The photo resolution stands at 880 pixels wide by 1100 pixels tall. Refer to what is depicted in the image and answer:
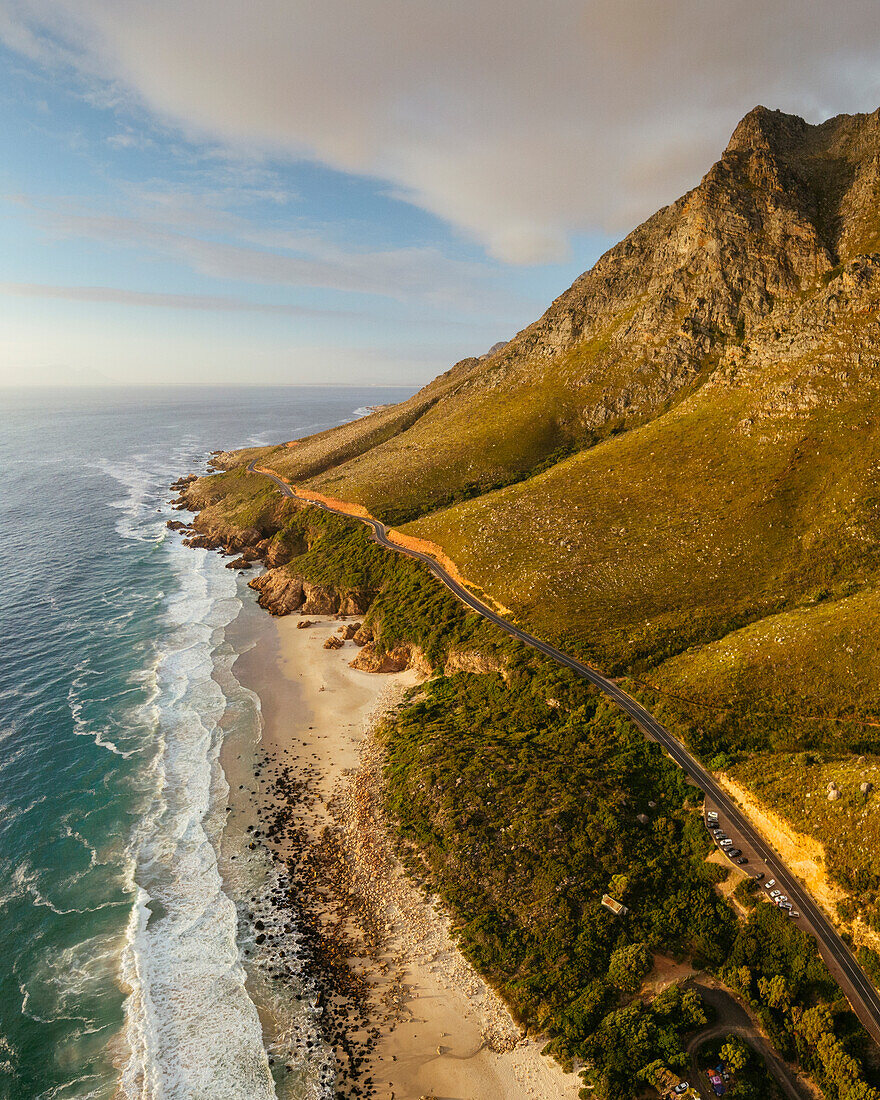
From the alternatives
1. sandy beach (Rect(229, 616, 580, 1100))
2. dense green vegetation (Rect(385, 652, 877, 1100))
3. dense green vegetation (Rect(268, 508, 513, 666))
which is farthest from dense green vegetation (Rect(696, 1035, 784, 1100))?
dense green vegetation (Rect(268, 508, 513, 666))

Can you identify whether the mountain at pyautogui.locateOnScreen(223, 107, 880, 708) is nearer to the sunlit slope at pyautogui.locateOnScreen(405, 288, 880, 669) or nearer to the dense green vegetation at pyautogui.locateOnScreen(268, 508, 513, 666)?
the sunlit slope at pyautogui.locateOnScreen(405, 288, 880, 669)

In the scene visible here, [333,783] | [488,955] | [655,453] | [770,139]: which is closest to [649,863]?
[488,955]

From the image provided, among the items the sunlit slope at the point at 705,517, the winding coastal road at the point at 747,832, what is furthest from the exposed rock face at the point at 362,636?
the sunlit slope at the point at 705,517

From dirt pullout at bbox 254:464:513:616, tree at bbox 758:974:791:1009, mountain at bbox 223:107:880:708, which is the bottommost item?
tree at bbox 758:974:791:1009

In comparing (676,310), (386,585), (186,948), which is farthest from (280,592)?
(676,310)

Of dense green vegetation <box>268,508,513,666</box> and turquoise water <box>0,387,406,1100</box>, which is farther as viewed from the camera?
dense green vegetation <box>268,508,513,666</box>

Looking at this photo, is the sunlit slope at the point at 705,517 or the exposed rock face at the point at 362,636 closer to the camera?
the sunlit slope at the point at 705,517

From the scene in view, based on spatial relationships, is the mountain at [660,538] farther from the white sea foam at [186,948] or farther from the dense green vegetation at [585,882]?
the white sea foam at [186,948]
